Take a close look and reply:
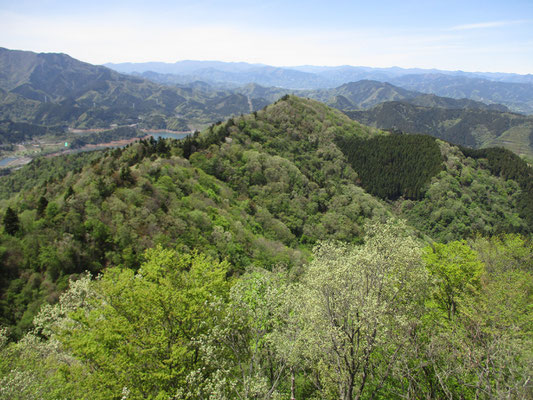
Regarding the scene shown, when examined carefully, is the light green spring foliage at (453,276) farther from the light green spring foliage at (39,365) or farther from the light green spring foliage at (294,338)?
the light green spring foliage at (39,365)

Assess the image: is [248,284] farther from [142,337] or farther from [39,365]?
[39,365]

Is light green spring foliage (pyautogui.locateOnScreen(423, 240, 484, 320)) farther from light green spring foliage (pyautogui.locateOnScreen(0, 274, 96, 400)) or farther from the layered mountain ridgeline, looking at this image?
light green spring foliage (pyautogui.locateOnScreen(0, 274, 96, 400))

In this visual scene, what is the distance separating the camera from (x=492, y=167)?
147500mm

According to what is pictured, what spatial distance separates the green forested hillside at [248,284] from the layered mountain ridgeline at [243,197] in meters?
0.49

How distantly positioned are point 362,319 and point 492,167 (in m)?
172

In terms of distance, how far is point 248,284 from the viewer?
1049 inches

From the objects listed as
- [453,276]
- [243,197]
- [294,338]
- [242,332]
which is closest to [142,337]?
[242,332]

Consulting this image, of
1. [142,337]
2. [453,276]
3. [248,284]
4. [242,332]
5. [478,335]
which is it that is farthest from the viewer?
[453,276]

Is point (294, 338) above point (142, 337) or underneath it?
underneath

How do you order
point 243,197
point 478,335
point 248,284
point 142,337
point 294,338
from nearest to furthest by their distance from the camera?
point 142,337 < point 478,335 < point 294,338 < point 248,284 < point 243,197

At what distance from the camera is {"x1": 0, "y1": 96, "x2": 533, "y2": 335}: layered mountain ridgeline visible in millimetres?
50188

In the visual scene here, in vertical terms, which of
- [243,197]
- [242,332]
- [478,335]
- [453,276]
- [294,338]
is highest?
[478,335]

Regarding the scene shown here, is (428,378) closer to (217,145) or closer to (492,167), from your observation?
(217,145)

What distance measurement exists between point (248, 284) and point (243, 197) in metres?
70.6
